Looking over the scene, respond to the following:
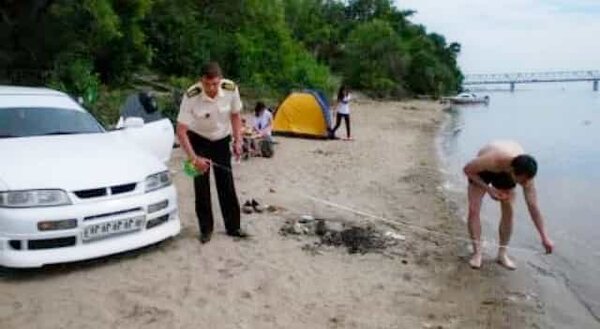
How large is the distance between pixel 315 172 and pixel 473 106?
54490mm

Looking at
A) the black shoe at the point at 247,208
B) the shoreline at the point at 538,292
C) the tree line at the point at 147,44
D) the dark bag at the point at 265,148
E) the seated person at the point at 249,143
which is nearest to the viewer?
the shoreline at the point at 538,292

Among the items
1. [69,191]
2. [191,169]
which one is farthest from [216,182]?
[69,191]

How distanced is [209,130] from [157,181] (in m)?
0.73

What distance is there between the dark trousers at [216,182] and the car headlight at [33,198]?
1504 millimetres

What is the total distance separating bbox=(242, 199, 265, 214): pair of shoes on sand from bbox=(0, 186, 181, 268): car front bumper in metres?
2.44

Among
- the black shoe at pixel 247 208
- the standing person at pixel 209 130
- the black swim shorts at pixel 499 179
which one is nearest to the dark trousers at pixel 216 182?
the standing person at pixel 209 130

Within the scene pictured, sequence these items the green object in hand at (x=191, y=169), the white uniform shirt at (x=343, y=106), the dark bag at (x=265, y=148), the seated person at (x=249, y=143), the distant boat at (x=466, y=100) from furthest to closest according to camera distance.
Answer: the distant boat at (x=466, y=100)
the white uniform shirt at (x=343, y=106)
the dark bag at (x=265, y=148)
the seated person at (x=249, y=143)
the green object in hand at (x=191, y=169)

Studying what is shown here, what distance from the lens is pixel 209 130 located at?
6.38 meters

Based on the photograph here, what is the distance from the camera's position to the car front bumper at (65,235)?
17.0 feet

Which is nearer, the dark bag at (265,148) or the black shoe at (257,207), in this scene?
the black shoe at (257,207)

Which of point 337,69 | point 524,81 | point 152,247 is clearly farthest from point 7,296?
point 524,81

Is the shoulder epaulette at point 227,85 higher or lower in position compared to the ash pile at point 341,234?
higher

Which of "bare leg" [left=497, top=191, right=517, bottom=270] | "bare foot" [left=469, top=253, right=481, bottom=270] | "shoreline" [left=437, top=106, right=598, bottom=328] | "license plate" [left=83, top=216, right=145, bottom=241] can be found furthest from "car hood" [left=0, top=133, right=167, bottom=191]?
"bare leg" [left=497, top=191, right=517, bottom=270]

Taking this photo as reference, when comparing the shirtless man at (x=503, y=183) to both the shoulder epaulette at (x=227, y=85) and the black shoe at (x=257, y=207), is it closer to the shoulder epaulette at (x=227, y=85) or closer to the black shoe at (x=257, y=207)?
the shoulder epaulette at (x=227, y=85)
